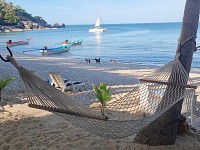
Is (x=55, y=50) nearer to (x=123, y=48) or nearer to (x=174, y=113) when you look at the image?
(x=123, y=48)

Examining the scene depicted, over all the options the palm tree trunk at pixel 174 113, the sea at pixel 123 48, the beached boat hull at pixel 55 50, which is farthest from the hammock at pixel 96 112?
the beached boat hull at pixel 55 50

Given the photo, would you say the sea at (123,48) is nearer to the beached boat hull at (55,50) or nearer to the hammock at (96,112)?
the beached boat hull at (55,50)

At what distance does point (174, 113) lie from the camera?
3.08 m

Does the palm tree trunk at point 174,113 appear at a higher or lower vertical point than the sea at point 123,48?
higher

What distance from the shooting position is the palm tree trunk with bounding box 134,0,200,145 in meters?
3.05

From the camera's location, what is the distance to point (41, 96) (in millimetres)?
2359

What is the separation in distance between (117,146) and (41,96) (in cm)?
117

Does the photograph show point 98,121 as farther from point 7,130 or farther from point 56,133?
point 7,130

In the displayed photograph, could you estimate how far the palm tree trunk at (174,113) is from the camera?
3.05 metres

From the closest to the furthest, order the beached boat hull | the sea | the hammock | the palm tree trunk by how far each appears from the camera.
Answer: the hammock, the palm tree trunk, the sea, the beached boat hull

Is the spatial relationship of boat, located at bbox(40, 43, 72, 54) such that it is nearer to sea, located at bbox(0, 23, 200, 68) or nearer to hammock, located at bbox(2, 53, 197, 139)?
sea, located at bbox(0, 23, 200, 68)

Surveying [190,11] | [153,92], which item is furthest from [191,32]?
[153,92]

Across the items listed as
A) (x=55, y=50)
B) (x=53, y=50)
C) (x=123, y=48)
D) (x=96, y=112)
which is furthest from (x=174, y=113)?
(x=123, y=48)

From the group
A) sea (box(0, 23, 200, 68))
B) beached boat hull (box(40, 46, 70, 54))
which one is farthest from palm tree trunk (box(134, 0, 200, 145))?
beached boat hull (box(40, 46, 70, 54))
